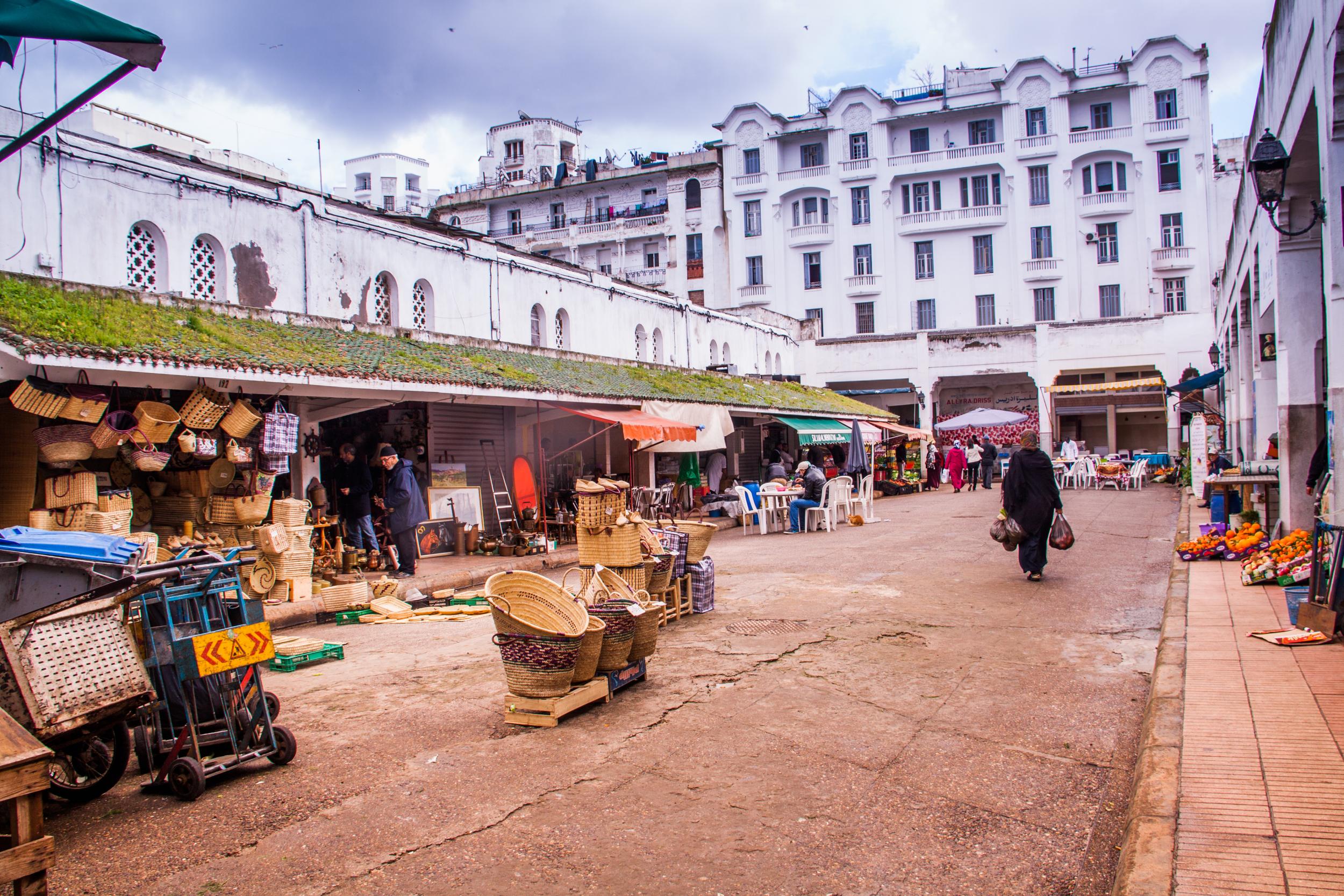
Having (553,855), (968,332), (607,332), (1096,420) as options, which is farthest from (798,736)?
(1096,420)

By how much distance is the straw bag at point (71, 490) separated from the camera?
8.78m

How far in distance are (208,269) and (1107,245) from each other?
4048 cm

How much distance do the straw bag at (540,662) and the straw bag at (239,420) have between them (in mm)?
Answer: 5896

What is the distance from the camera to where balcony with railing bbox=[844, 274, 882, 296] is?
45.8 meters

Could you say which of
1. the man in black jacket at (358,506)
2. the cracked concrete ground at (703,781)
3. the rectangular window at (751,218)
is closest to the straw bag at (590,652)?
the cracked concrete ground at (703,781)

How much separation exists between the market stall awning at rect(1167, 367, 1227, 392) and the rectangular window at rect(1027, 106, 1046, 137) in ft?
75.0

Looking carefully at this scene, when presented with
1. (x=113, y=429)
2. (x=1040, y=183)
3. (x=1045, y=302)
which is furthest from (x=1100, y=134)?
(x=113, y=429)

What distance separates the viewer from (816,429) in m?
24.3

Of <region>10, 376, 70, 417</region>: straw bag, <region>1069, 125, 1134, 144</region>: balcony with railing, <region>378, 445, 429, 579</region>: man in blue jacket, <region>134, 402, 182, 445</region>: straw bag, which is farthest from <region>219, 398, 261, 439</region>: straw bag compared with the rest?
<region>1069, 125, 1134, 144</region>: balcony with railing

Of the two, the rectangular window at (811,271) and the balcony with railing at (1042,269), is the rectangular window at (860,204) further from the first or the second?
the balcony with railing at (1042,269)

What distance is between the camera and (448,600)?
11.3 m

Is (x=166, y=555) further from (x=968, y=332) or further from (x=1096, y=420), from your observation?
(x=1096, y=420)

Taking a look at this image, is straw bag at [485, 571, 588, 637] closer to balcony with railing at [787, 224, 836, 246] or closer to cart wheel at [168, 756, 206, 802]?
cart wheel at [168, 756, 206, 802]

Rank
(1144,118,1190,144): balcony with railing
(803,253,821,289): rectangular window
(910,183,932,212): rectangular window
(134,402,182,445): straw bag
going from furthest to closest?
(803,253,821,289): rectangular window → (910,183,932,212): rectangular window → (1144,118,1190,144): balcony with railing → (134,402,182,445): straw bag
